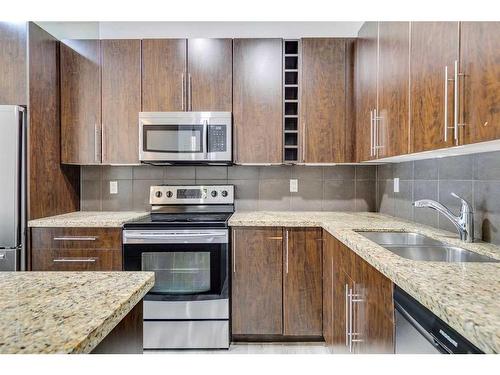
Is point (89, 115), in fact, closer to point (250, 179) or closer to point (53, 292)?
point (250, 179)

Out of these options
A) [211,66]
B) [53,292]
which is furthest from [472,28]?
[211,66]

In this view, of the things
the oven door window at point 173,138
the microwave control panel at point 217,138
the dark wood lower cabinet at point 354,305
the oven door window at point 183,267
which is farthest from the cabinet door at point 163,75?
the dark wood lower cabinet at point 354,305

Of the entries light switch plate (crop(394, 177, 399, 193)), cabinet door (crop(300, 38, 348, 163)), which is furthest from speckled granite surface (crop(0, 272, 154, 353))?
light switch plate (crop(394, 177, 399, 193))

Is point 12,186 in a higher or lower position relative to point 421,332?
higher

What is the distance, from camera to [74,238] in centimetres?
222

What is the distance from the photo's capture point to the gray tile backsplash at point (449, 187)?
144 cm

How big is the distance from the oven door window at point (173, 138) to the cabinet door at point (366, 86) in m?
Answer: 1.19

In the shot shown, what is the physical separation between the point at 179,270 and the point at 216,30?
213 centimetres

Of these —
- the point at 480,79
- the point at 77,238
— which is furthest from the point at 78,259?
the point at 480,79

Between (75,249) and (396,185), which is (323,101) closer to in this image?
(396,185)
